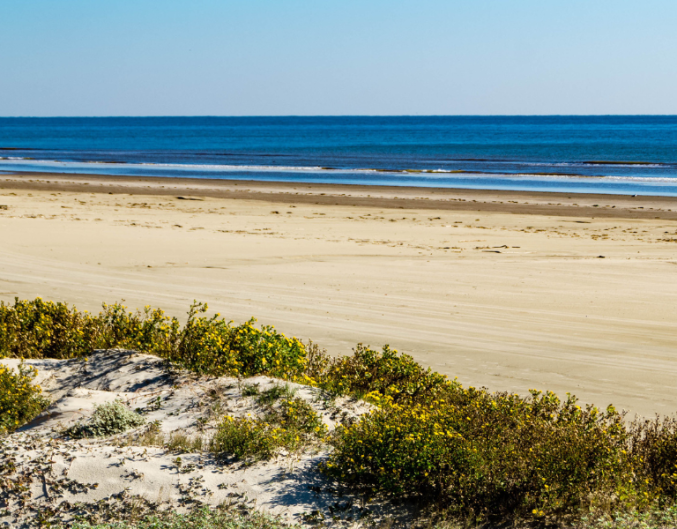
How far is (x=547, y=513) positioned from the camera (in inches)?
156

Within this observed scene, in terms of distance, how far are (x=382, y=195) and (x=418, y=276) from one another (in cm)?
1676

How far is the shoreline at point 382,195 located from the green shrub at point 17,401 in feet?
65.3

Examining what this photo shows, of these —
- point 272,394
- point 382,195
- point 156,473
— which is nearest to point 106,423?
point 156,473

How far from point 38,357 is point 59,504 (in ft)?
10.3

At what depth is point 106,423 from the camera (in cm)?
490

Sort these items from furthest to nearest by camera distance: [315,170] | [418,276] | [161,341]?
[315,170] < [418,276] < [161,341]

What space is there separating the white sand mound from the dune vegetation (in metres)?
0.15

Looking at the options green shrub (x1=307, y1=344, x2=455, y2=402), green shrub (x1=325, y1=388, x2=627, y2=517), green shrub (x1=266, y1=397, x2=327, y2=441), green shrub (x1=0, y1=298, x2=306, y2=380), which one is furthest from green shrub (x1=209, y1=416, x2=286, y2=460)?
green shrub (x1=0, y1=298, x2=306, y2=380)

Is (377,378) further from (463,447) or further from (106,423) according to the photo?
(106,423)

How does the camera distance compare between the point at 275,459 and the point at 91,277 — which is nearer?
the point at 275,459

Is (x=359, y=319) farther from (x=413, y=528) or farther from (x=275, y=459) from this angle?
(x=413, y=528)

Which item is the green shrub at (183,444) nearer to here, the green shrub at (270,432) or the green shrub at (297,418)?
the green shrub at (270,432)

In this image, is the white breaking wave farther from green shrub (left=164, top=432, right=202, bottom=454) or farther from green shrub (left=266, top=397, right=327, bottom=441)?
green shrub (left=164, top=432, right=202, bottom=454)

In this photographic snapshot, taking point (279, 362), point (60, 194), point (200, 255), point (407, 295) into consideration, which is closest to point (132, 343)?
point (279, 362)
